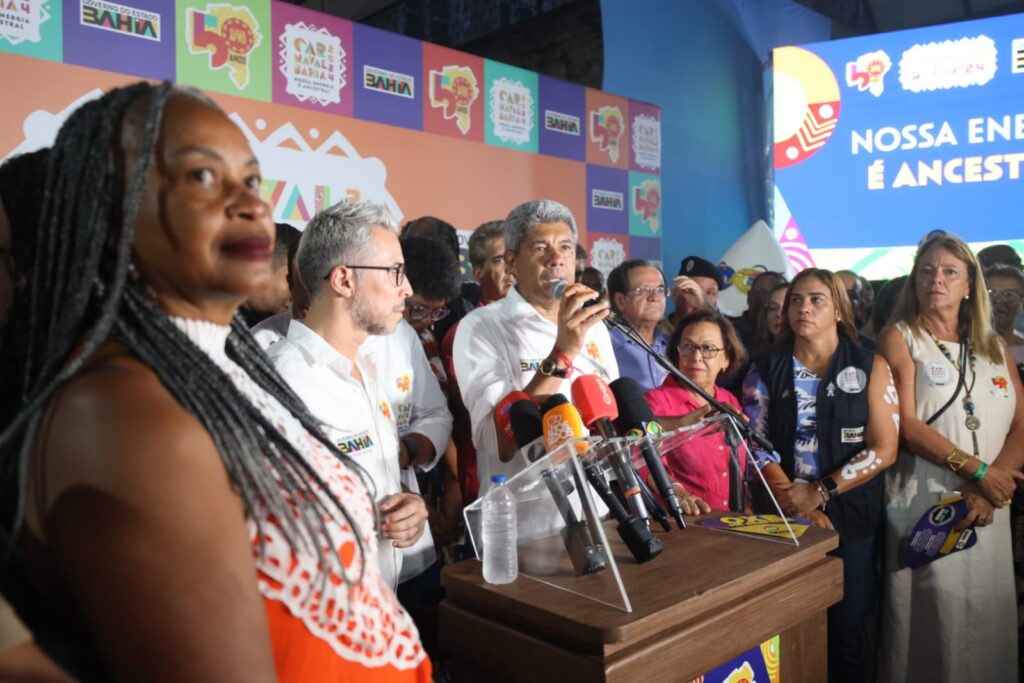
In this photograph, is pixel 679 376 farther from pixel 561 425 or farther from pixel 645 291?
pixel 645 291

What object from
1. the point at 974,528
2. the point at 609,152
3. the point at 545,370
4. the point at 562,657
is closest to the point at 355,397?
the point at 545,370

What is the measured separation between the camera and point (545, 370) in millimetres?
1896

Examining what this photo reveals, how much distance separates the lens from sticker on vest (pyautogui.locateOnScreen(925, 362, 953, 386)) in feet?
8.93

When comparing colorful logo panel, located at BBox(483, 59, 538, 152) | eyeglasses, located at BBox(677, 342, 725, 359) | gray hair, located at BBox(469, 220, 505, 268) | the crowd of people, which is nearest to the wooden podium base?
the crowd of people

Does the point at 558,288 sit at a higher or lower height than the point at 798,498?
higher

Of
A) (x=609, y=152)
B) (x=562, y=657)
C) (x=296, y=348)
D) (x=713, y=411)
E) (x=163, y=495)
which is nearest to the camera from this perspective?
(x=163, y=495)

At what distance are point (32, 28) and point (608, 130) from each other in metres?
4.01

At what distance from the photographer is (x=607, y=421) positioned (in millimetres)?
1673

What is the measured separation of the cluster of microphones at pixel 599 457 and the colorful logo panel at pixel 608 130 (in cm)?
445

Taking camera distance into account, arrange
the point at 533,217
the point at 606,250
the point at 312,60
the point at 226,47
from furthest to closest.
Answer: the point at 606,250
the point at 312,60
the point at 226,47
the point at 533,217

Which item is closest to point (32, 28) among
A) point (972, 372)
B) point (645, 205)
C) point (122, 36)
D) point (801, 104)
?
point (122, 36)

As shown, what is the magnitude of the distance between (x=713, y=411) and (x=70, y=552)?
6.37 feet

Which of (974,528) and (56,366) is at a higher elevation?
(56,366)

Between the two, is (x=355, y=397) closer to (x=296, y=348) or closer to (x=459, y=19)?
(x=296, y=348)
